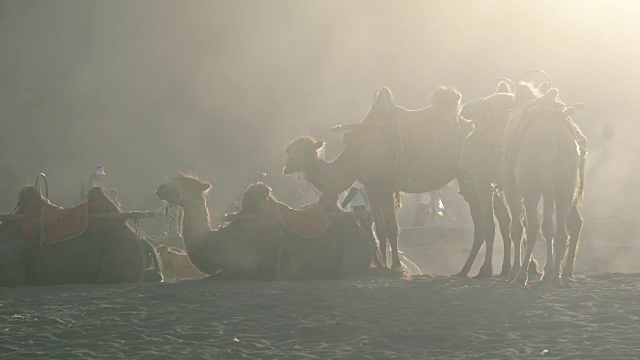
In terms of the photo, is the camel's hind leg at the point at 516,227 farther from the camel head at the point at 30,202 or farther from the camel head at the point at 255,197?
the camel head at the point at 30,202

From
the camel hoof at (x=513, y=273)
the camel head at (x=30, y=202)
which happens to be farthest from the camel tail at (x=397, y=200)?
the camel head at (x=30, y=202)

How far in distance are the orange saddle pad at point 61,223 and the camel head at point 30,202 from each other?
9.1 inches

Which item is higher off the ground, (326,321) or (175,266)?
(175,266)

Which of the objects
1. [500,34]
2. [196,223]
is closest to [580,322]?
[196,223]

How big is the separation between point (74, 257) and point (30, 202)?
86 centimetres

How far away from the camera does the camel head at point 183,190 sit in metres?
12.8

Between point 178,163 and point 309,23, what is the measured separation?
12.6m

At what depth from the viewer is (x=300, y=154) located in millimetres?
13977

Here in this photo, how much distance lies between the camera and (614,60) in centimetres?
5734

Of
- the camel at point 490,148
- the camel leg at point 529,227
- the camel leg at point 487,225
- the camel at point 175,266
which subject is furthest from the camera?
the camel at point 175,266

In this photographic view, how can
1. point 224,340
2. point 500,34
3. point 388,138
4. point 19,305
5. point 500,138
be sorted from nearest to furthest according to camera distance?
point 224,340, point 19,305, point 500,138, point 388,138, point 500,34

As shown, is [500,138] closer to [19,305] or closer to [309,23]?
[19,305]

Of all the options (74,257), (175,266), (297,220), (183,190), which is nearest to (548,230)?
(297,220)

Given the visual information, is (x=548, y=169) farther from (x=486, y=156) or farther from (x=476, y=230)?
(x=476, y=230)
